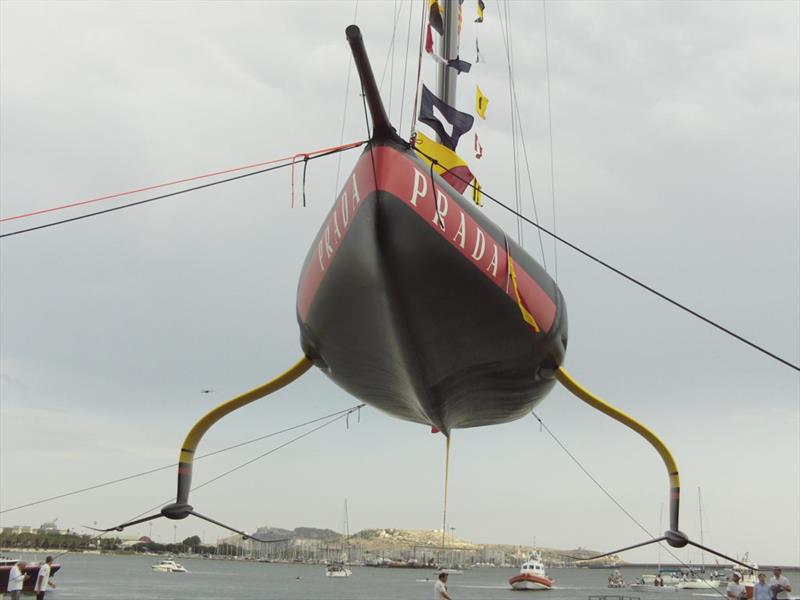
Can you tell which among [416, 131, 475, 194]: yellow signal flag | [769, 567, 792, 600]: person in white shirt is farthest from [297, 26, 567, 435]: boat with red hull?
[769, 567, 792, 600]: person in white shirt

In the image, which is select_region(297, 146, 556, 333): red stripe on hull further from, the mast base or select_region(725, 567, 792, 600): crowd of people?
select_region(725, 567, 792, 600): crowd of people

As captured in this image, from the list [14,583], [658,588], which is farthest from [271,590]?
[14,583]

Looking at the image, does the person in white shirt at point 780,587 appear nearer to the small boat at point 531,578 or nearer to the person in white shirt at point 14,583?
the person in white shirt at point 14,583

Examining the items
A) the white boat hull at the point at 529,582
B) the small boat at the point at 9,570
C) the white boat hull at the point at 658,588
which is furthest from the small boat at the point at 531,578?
the small boat at the point at 9,570

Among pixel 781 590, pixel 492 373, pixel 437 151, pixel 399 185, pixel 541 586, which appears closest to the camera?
pixel 399 185

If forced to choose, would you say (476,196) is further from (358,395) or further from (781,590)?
(781,590)

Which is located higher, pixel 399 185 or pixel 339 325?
pixel 399 185

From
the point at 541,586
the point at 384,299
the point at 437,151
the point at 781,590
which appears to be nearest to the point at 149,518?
the point at 384,299

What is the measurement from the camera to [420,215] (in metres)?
6.20

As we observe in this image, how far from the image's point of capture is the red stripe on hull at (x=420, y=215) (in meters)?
6.21

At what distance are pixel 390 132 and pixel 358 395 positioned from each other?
3.32m

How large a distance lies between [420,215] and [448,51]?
170 inches

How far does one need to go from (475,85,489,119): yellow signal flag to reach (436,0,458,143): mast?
58cm

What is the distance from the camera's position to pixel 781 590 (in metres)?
11.5
